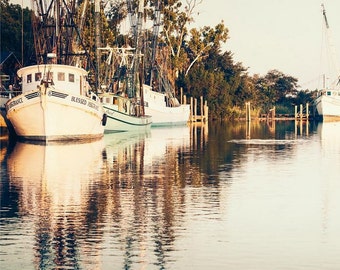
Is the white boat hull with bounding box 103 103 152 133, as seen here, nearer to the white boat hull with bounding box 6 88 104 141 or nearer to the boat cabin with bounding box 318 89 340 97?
the white boat hull with bounding box 6 88 104 141

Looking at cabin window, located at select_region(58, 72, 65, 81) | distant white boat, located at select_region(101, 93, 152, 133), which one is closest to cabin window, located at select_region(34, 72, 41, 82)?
cabin window, located at select_region(58, 72, 65, 81)

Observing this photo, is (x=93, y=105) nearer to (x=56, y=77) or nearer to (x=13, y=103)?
(x=56, y=77)

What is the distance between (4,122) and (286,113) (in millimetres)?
83375

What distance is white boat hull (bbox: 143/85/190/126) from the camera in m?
87.8

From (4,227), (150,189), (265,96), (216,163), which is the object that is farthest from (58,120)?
(265,96)

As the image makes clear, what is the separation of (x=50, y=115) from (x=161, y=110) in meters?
41.5

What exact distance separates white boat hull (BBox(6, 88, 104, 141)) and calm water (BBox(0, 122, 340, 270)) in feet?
32.9

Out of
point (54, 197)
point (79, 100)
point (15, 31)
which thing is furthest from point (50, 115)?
point (15, 31)

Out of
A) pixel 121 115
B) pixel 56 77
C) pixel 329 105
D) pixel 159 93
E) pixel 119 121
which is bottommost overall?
pixel 119 121

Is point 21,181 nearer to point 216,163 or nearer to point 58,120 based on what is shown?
point 216,163

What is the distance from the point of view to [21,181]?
99.6ft

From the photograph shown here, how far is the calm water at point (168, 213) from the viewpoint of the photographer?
17047 mm

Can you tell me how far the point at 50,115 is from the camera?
5119 cm

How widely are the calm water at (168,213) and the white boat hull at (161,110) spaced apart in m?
46.0
